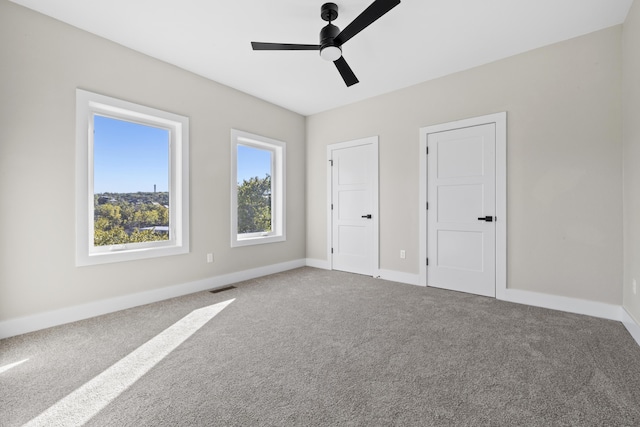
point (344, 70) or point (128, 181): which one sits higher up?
point (344, 70)

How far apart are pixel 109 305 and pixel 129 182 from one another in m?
1.30

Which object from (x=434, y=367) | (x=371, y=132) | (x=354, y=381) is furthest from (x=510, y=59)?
(x=354, y=381)

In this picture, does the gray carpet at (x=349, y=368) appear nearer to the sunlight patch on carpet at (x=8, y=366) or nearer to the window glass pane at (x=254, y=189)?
the sunlight patch on carpet at (x=8, y=366)

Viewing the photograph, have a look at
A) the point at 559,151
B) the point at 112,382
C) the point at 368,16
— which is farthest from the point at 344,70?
the point at 112,382

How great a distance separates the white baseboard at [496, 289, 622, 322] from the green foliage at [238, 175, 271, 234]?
3.38m

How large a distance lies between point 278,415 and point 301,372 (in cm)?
40

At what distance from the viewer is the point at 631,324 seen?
7.82 feet

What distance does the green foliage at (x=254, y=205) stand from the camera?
4.34 m

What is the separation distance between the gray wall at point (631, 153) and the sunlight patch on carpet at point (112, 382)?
3667mm

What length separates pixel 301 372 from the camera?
184cm

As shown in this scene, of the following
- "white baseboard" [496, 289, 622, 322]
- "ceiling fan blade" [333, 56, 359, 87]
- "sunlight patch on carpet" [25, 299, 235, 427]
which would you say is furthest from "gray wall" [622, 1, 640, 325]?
"sunlight patch on carpet" [25, 299, 235, 427]

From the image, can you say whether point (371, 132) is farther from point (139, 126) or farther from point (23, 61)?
point (23, 61)

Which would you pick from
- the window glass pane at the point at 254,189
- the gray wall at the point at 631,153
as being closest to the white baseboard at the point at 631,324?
the gray wall at the point at 631,153

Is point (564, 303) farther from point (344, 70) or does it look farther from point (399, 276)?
point (344, 70)
